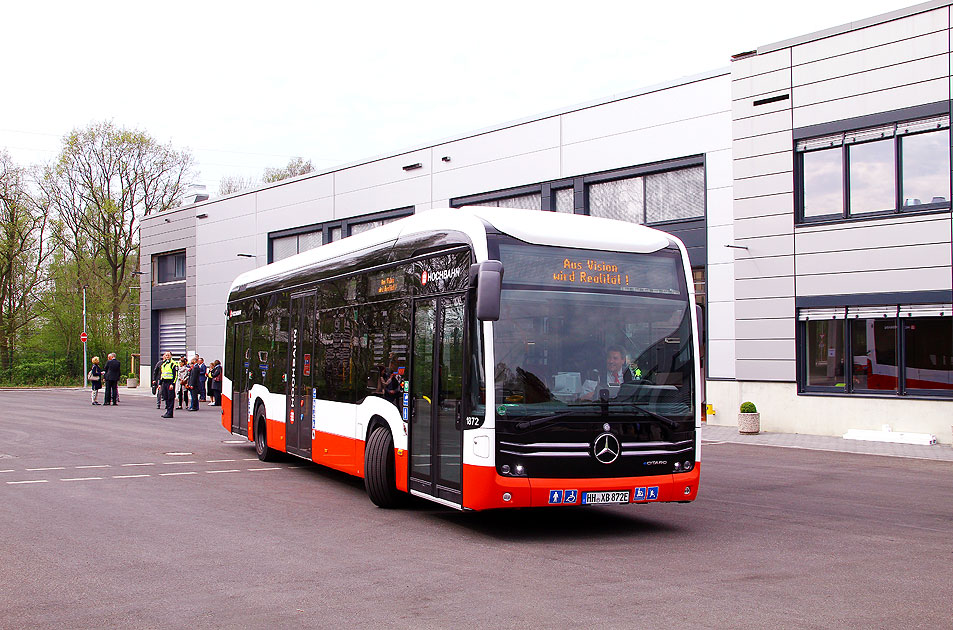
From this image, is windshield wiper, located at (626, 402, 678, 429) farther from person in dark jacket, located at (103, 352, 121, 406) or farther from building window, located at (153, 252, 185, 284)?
building window, located at (153, 252, 185, 284)

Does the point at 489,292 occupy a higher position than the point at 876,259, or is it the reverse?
the point at 876,259

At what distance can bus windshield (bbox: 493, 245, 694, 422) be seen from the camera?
27.9ft

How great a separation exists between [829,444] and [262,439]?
1130 centimetres

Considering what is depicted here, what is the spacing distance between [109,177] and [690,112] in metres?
40.7

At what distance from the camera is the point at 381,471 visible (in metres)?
10.4

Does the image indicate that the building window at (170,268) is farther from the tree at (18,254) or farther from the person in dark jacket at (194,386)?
the person in dark jacket at (194,386)

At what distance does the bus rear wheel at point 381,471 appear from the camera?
10328 millimetres

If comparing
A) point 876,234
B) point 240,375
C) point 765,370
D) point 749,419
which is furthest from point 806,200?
point 240,375

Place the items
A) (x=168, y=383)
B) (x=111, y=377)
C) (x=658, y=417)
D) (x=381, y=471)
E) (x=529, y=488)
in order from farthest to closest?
(x=111, y=377) → (x=168, y=383) → (x=381, y=471) → (x=658, y=417) → (x=529, y=488)

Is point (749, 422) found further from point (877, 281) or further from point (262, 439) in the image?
point (262, 439)

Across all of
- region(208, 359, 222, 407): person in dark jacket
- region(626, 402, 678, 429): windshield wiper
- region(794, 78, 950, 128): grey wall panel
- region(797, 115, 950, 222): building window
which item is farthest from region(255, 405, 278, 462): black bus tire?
region(208, 359, 222, 407): person in dark jacket

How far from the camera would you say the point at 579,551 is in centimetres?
821

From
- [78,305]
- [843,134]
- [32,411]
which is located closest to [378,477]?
[843,134]

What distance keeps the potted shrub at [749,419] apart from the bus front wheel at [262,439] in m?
11.2
